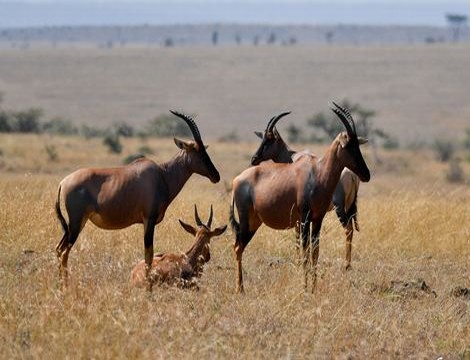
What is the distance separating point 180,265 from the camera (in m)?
11.0

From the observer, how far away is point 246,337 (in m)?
8.53

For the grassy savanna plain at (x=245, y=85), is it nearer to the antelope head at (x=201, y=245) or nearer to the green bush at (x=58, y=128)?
the green bush at (x=58, y=128)

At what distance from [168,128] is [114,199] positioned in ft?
121

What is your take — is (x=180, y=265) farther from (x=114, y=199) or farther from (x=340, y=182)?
(x=340, y=182)

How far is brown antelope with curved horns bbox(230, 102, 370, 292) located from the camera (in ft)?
36.7

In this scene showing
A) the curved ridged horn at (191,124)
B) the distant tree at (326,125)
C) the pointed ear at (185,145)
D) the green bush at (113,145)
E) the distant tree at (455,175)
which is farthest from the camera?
the distant tree at (326,125)

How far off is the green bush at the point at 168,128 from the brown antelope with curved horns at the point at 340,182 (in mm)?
32255

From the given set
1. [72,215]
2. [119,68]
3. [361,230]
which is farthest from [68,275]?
[119,68]

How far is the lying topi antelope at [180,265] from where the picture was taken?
1073 cm

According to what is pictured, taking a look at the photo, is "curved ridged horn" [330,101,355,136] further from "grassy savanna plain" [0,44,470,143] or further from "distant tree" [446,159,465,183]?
"grassy savanna plain" [0,44,470,143]

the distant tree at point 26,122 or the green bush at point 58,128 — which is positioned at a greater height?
the distant tree at point 26,122

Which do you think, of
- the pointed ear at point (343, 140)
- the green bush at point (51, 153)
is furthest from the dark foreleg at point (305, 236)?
the green bush at point (51, 153)

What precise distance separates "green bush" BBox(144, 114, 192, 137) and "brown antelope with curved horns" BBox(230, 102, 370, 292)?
114ft

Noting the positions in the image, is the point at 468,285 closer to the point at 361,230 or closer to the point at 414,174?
the point at 361,230
